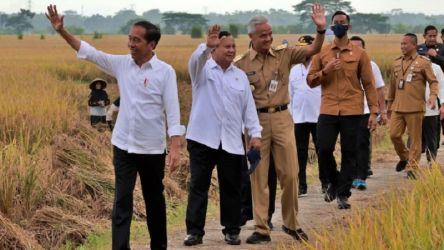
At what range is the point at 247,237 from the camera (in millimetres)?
6660

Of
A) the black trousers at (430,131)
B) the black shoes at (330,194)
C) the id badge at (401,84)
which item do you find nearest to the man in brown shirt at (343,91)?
the black shoes at (330,194)

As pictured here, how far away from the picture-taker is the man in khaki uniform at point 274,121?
632cm

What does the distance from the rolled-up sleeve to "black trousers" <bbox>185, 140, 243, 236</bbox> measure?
2.80 ft

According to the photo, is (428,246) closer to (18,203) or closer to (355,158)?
(355,158)

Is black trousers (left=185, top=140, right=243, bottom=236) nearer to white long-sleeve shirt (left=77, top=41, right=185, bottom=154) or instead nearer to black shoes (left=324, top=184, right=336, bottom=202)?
white long-sleeve shirt (left=77, top=41, right=185, bottom=154)

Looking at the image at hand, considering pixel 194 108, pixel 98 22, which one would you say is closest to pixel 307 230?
pixel 194 108

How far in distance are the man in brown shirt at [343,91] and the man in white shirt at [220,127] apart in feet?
4.48

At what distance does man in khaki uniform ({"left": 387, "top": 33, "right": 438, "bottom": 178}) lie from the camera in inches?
368

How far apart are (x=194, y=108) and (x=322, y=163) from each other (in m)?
1.97

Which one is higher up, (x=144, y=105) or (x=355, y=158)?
(x=144, y=105)

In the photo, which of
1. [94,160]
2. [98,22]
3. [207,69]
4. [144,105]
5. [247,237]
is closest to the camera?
[144,105]

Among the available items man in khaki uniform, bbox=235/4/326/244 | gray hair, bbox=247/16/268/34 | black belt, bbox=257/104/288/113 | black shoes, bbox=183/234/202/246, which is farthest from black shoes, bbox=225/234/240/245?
gray hair, bbox=247/16/268/34

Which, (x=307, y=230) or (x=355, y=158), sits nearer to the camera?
(x=307, y=230)

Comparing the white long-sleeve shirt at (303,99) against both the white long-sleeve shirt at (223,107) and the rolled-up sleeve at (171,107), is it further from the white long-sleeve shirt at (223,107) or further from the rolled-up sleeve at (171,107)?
the rolled-up sleeve at (171,107)
